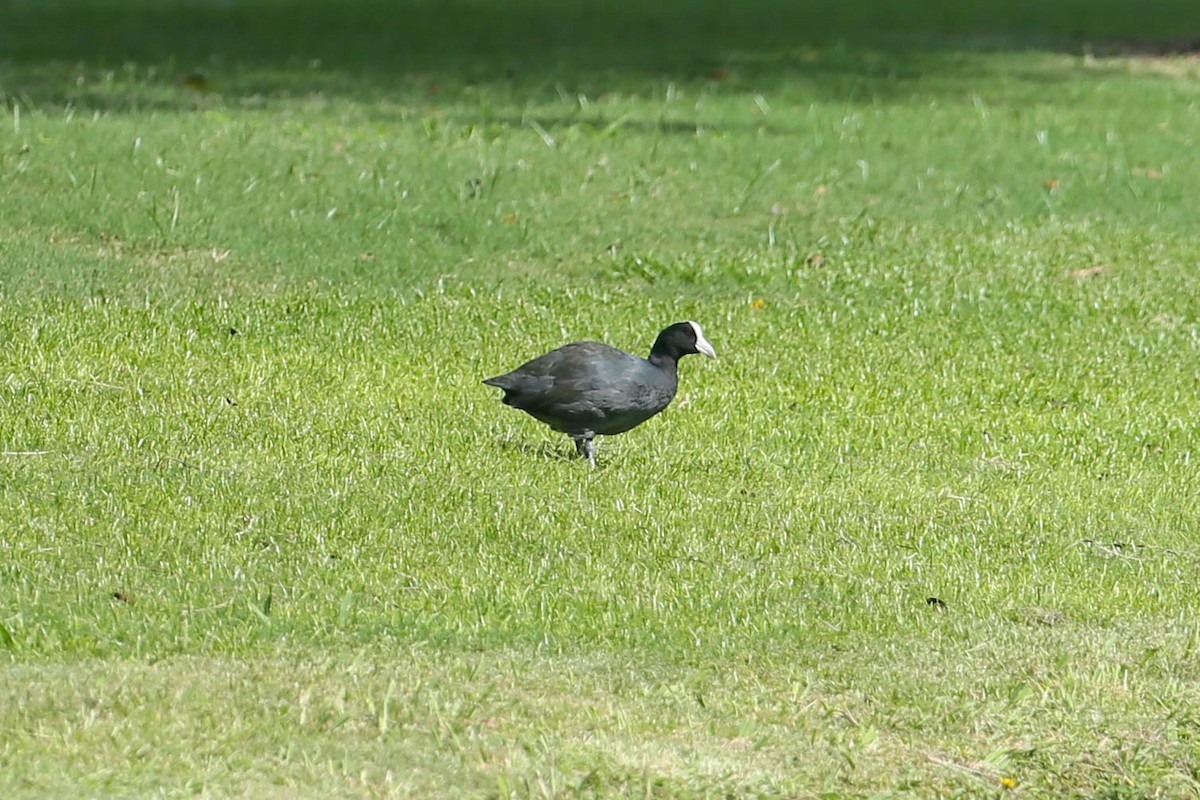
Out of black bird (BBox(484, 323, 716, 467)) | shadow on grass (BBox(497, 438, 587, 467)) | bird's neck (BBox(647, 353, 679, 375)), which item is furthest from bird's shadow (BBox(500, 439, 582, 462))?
bird's neck (BBox(647, 353, 679, 375))

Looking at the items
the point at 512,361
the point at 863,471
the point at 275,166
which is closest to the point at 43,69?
the point at 275,166

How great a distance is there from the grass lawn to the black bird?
237 mm

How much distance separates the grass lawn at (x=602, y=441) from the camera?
5453 millimetres

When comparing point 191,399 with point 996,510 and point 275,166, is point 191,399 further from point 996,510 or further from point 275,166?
point 275,166

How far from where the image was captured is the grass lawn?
17.9 ft

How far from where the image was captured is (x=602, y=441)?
908 centimetres

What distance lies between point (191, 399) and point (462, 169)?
17.6 ft

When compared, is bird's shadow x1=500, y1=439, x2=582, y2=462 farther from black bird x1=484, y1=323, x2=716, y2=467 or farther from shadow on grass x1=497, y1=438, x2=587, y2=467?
black bird x1=484, y1=323, x2=716, y2=467

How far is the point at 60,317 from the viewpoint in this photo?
10500 mm

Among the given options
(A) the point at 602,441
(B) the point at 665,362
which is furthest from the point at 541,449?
(B) the point at 665,362

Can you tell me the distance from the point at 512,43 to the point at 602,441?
1265cm

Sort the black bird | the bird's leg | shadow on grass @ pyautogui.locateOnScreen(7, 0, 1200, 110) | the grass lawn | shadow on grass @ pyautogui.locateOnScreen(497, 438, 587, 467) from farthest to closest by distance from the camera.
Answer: shadow on grass @ pyautogui.locateOnScreen(7, 0, 1200, 110) → shadow on grass @ pyautogui.locateOnScreen(497, 438, 587, 467) → the bird's leg → the black bird → the grass lawn

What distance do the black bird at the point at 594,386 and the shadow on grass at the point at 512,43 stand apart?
8.96 metres

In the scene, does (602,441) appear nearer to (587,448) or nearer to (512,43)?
(587,448)
